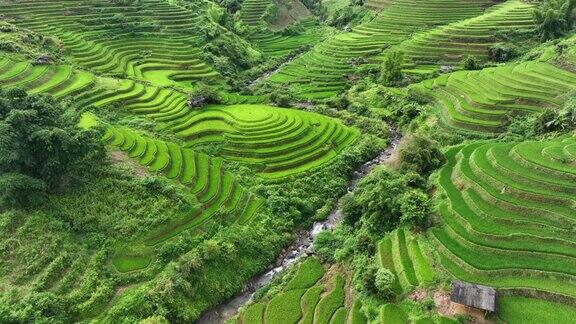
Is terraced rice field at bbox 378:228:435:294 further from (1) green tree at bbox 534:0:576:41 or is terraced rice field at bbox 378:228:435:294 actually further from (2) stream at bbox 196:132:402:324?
(1) green tree at bbox 534:0:576:41

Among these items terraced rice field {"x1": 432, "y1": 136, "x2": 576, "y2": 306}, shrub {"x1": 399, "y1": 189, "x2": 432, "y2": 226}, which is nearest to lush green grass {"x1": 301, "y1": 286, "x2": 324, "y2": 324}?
shrub {"x1": 399, "y1": 189, "x2": 432, "y2": 226}

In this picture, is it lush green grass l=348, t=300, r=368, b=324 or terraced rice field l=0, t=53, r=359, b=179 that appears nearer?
lush green grass l=348, t=300, r=368, b=324

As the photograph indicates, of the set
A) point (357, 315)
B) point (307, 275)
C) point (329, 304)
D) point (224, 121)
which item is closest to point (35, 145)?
point (224, 121)

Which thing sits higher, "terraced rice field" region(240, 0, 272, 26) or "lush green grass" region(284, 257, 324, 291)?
"terraced rice field" region(240, 0, 272, 26)

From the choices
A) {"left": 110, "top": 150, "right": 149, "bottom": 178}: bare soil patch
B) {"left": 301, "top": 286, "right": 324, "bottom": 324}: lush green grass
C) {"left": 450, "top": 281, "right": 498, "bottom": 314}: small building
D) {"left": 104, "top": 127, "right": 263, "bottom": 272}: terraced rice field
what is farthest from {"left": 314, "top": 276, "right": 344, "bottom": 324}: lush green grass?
{"left": 110, "top": 150, "right": 149, "bottom": 178}: bare soil patch

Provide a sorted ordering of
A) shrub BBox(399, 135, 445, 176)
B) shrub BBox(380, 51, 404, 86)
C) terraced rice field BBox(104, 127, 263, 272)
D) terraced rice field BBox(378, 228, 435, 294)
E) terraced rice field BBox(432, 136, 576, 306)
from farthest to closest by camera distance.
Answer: shrub BBox(380, 51, 404, 86)
shrub BBox(399, 135, 445, 176)
terraced rice field BBox(104, 127, 263, 272)
terraced rice field BBox(378, 228, 435, 294)
terraced rice field BBox(432, 136, 576, 306)

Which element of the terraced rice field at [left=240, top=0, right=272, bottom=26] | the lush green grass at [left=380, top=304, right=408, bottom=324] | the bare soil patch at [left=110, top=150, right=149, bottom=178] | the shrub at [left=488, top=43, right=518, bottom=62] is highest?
the terraced rice field at [left=240, top=0, right=272, bottom=26]

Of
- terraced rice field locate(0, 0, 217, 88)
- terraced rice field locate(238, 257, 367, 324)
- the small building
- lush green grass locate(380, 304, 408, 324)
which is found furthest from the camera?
terraced rice field locate(0, 0, 217, 88)

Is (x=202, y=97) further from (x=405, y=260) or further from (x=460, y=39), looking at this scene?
(x=460, y=39)

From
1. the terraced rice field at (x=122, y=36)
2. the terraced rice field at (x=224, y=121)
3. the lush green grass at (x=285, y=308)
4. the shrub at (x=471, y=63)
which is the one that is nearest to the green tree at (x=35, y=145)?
the terraced rice field at (x=224, y=121)
